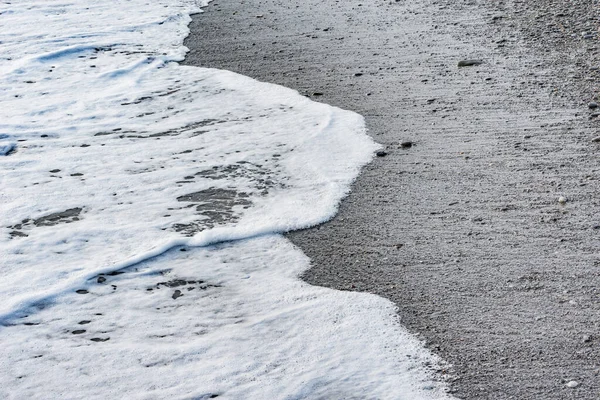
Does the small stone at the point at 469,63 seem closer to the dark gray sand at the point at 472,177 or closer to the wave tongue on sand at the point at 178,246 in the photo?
the dark gray sand at the point at 472,177

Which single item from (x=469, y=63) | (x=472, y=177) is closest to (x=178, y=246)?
(x=472, y=177)

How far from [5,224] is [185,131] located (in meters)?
1.74

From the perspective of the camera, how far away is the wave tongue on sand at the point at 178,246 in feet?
10.1

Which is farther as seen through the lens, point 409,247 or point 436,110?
point 436,110

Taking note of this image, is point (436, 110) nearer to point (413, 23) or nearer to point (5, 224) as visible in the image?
point (413, 23)

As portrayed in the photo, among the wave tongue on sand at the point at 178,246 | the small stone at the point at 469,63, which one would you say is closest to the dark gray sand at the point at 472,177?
the small stone at the point at 469,63

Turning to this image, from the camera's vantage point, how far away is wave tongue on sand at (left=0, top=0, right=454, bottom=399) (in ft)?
10.1

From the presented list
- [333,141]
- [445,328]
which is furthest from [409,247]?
[333,141]

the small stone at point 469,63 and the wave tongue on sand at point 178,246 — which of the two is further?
the small stone at point 469,63

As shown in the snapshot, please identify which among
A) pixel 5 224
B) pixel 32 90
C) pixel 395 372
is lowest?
pixel 395 372

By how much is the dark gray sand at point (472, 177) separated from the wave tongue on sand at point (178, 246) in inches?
7.9

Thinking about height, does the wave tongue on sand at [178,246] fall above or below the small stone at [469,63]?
below

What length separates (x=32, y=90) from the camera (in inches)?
272

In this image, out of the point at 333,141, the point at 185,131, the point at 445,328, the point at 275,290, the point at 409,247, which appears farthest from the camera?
the point at 185,131
